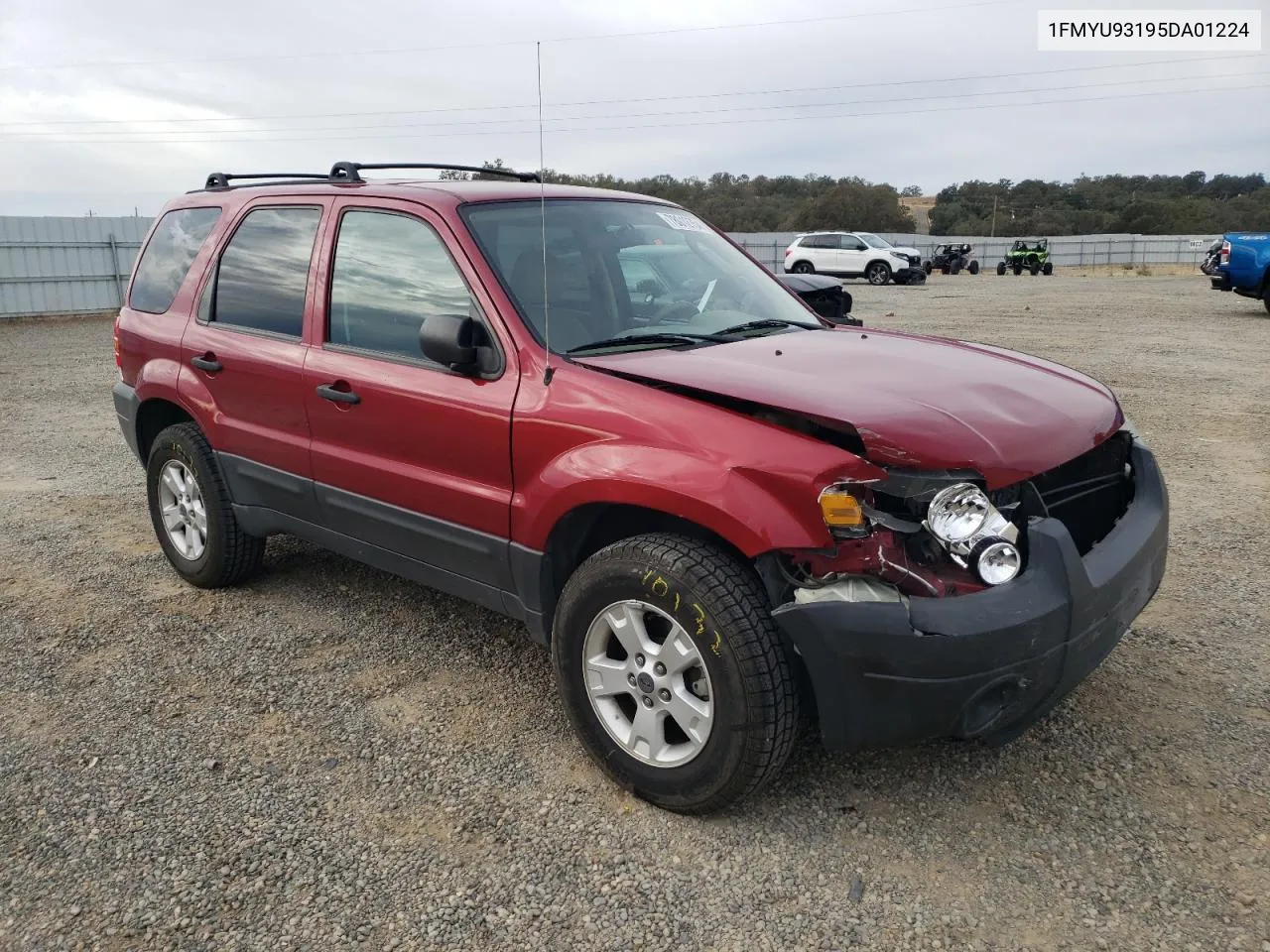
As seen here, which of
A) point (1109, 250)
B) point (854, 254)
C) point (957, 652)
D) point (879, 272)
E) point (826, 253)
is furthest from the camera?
point (1109, 250)

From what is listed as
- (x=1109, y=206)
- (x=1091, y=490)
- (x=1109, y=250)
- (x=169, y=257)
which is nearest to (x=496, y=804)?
(x=1091, y=490)

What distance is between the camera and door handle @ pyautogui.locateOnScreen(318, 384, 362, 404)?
140 inches

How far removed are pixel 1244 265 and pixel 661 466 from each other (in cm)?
1676

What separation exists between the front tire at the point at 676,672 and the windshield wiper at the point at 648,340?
0.73 m

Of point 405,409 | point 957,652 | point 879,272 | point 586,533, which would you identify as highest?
point 879,272

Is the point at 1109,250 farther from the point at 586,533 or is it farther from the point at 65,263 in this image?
the point at 586,533

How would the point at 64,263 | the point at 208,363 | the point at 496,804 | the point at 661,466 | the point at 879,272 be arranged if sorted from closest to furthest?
the point at 661,466, the point at 496,804, the point at 208,363, the point at 64,263, the point at 879,272

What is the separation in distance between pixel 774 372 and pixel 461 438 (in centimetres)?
107

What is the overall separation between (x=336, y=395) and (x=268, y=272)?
85 centimetres

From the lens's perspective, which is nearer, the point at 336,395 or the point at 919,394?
the point at 919,394

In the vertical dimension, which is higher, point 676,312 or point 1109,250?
point 1109,250

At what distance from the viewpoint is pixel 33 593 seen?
4.60m

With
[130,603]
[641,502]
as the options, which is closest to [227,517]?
[130,603]

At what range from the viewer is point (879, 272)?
98.4ft
